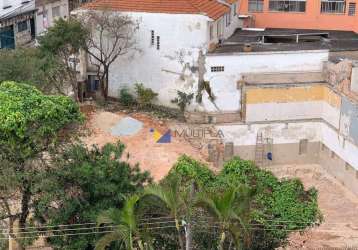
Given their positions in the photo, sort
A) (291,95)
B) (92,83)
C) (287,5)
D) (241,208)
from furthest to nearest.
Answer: (287,5) → (92,83) → (291,95) → (241,208)

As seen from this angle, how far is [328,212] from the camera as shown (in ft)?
103

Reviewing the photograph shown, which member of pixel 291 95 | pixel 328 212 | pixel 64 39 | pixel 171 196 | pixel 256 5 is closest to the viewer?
pixel 171 196

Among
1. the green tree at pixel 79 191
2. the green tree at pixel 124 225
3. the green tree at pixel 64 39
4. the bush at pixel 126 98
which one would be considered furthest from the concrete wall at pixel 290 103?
the green tree at pixel 124 225

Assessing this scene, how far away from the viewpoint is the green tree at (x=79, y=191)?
63.3ft

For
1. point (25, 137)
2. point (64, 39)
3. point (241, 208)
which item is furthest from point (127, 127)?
point (241, 208)

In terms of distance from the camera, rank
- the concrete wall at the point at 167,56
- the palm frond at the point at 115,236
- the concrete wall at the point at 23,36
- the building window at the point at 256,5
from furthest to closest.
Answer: the concrete wall at the point at 23,36, the building window at the point at 256,5, the concrete wall at the point at 167,56, the palm frond at the point at 115,236

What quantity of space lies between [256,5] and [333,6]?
509cm

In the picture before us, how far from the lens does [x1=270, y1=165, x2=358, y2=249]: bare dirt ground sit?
2803 centimetres

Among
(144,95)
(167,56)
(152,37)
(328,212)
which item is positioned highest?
(152,37)

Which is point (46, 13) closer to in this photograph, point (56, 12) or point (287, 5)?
point (56, 12)

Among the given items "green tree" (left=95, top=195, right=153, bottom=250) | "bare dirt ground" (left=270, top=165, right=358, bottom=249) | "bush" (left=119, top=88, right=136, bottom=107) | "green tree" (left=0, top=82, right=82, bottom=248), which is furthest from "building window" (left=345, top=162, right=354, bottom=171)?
"green tree" (left=95, top=195, right=153, bottom=250)

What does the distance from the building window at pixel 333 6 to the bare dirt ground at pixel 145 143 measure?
14.9 m

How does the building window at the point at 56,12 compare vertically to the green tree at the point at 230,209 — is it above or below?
above

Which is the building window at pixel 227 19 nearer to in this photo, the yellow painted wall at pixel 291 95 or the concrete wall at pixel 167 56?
the concrete wall at pixel 167 56
